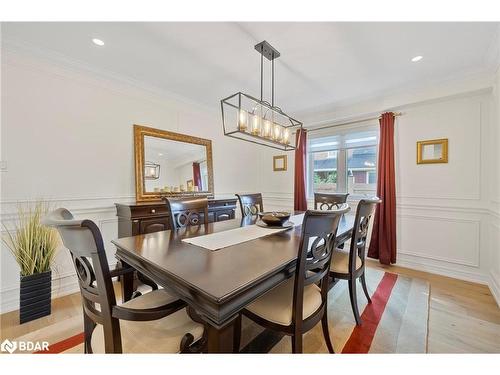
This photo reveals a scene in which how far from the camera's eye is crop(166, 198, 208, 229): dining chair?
1884 millimetres

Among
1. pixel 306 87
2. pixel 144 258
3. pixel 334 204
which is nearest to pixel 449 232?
pixel 334 204

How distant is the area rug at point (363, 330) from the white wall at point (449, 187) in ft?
2.80

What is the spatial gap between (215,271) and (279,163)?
3730 millimetres

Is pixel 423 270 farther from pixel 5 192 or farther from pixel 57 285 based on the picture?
pixel 5 192

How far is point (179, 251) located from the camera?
4.08 feet

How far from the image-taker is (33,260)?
1.88m

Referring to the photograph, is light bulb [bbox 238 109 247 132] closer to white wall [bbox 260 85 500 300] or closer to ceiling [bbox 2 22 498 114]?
ceiling [bbox 2 22 498 114]

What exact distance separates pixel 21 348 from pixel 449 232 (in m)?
4.47

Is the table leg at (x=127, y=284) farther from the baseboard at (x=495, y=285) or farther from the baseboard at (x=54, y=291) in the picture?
the baseboard at (x=495, y=285)

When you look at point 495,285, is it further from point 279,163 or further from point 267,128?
point 279,163

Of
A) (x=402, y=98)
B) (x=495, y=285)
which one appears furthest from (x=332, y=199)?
(x=495, y=285)

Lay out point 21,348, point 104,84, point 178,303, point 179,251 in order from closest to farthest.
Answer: point 178,303 < point 179,251 < point 21,348 < point 104,84

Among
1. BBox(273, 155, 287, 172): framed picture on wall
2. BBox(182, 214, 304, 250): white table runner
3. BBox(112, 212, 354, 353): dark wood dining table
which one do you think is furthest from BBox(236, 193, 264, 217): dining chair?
BBox(273, 155, 287, 172): framed picture on wall

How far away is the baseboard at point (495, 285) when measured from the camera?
7.04 feet
